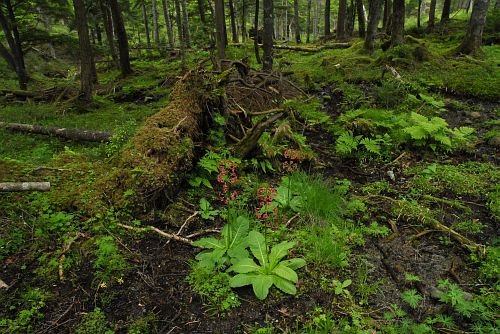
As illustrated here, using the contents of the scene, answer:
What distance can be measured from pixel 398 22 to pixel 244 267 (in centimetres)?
1245

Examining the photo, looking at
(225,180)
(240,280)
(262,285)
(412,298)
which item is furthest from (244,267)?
(412,298)

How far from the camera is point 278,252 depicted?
3.49 metres

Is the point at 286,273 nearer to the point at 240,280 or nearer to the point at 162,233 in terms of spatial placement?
the point at 240,280

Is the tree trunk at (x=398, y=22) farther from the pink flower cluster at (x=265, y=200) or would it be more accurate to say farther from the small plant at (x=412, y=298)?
the small plant at (x=412, y=298)

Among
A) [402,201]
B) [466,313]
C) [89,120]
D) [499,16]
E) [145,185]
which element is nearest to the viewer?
[466,313]

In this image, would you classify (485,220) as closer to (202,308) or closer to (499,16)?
(202,308)

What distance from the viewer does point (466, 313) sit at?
288cm

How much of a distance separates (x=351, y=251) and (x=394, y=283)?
1.92 feet

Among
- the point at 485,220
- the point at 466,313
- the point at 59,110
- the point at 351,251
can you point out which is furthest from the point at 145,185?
the point at 59,110

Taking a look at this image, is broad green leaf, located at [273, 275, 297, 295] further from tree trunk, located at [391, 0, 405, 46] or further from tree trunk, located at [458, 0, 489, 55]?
tree trunk, located at [391, 0, 405, 46]

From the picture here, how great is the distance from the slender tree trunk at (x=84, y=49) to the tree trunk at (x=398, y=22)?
35.8ft

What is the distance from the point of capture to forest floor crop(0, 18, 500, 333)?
9.78ft

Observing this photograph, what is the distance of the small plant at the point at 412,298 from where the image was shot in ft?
10.1

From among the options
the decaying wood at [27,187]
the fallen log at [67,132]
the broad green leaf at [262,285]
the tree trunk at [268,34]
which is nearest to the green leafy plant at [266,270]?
the broad green leaf at [262,285]
